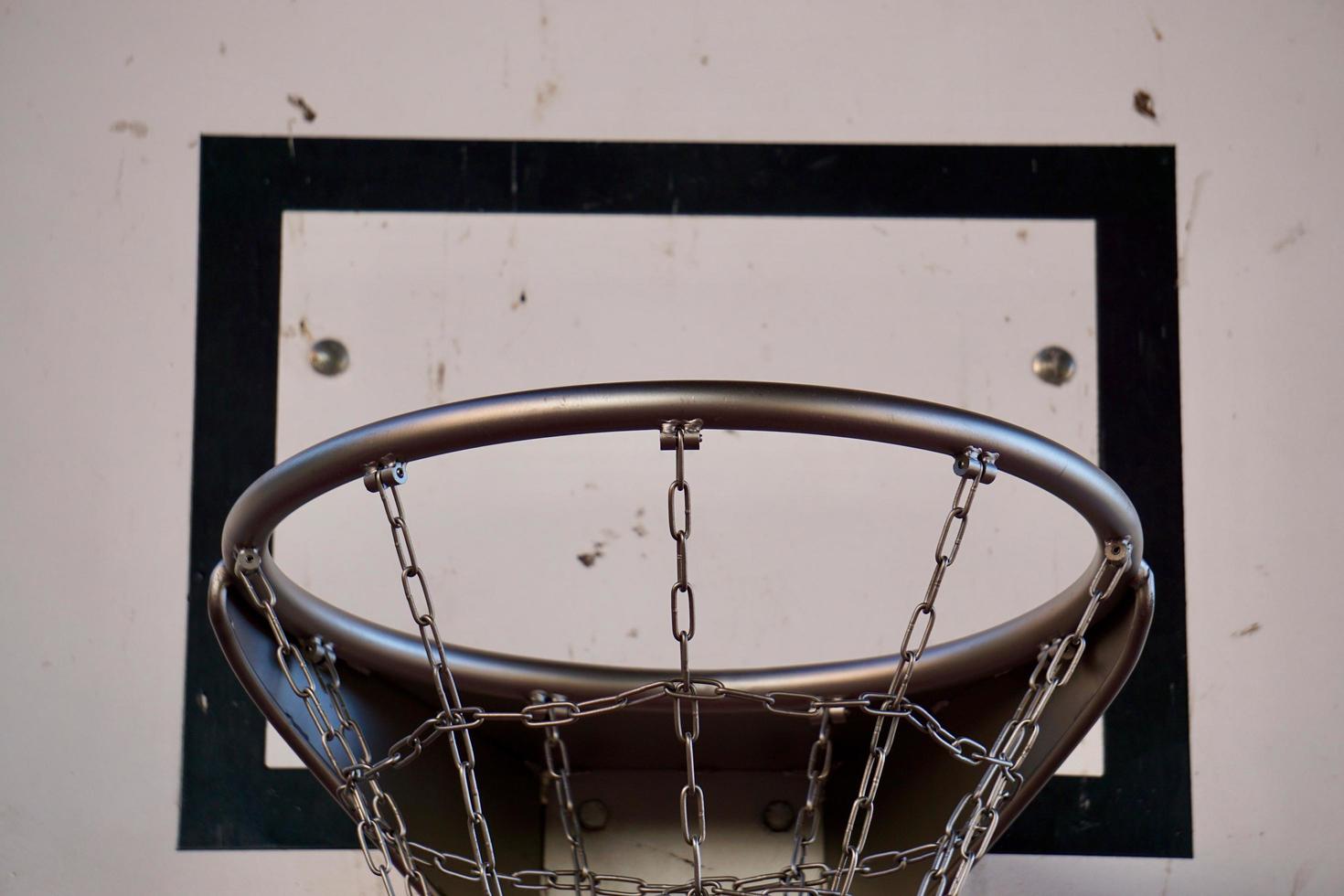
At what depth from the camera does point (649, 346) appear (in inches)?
69.4

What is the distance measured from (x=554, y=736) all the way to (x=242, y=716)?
44 centimetres

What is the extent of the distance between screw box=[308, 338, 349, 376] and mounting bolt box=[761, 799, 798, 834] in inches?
29.7

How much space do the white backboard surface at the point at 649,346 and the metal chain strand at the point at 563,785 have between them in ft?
0.44

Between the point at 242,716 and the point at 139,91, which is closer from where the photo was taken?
the point at 242,716

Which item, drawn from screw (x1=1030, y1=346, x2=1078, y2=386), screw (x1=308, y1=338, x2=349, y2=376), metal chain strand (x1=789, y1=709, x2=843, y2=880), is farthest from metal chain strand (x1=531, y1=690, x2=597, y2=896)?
screw (x1=1030, y1=346, x2=1078, y2=386)

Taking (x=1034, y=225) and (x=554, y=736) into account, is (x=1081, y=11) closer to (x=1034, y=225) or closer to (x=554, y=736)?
(x=1034, y=225)

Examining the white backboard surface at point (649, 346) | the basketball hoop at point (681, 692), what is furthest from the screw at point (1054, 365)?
the basketball hoop at point (681, 692)

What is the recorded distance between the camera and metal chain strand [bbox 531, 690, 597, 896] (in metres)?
1.49

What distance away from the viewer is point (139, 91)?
1859mm

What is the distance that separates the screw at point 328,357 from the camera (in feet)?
5.70

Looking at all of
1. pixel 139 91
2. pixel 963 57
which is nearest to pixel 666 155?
pixel 963 57

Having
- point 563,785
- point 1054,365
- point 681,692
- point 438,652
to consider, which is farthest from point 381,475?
point 1054,365

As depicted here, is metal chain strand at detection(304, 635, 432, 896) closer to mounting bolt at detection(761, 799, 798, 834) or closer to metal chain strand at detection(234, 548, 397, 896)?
metal chain strand at detection(234, 548, 397, 896)

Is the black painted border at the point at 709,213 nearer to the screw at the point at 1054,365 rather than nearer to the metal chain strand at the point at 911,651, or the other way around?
the screw at the point at 1054,365
